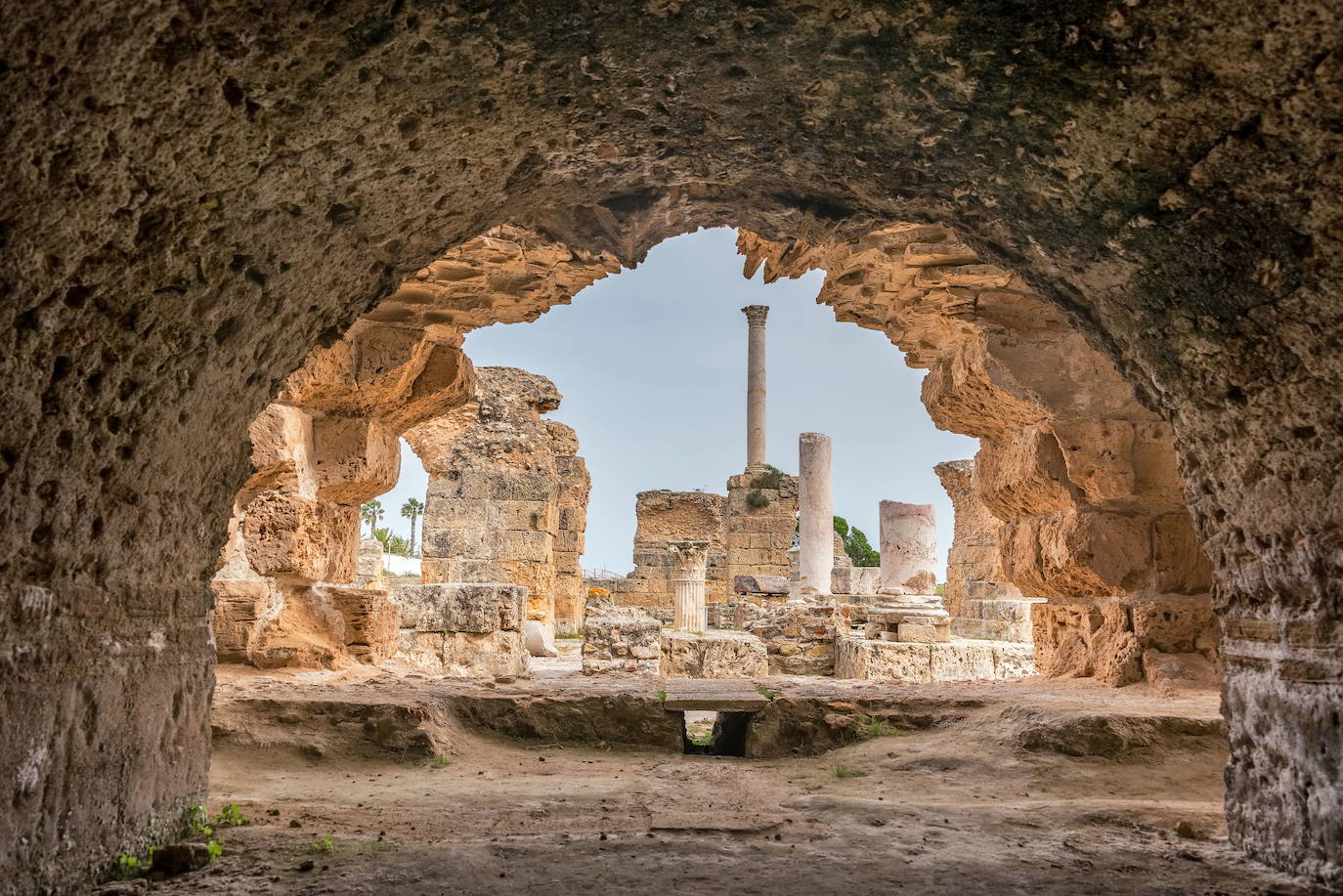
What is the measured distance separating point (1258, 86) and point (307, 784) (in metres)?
4.29

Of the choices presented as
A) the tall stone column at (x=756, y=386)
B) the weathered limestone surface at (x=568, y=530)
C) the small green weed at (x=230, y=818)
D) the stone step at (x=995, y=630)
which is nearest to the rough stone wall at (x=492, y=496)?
the weathered limestone surface at (x=568, y=530)

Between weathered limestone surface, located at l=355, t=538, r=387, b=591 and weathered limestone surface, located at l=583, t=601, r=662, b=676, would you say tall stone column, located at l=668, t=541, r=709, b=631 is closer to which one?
weathered limestone surface, located at l=583, t=601, r=662, b=676

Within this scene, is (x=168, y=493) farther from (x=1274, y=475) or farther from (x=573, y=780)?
(x=1274, y=475)

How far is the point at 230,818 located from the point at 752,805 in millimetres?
2038

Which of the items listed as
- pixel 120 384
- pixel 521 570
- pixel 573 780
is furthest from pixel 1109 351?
pixel 521 570

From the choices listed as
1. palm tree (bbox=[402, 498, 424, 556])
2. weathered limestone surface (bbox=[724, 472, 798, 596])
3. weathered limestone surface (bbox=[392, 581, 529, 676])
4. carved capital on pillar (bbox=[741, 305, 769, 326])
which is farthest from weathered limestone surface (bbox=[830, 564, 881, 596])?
palm tree (bbox=[402, 498, 424, 556])

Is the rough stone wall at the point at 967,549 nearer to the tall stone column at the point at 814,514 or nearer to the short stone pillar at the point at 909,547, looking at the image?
the short stone pillar at the point at 909,547

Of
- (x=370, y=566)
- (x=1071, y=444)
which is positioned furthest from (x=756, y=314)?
(x=1071, y=444)

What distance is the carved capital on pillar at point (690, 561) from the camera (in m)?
14.3

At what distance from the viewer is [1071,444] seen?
5.77 metres

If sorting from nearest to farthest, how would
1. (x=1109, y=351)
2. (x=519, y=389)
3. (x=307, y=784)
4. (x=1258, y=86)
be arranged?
(x=1258, y=86) → (x=1109, y=351) → (x=307, y=784) → (x=519, y=389)

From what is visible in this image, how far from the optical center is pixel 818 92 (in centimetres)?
277

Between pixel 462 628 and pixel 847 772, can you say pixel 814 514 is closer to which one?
pixel 462 628

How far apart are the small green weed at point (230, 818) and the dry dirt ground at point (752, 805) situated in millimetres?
67
